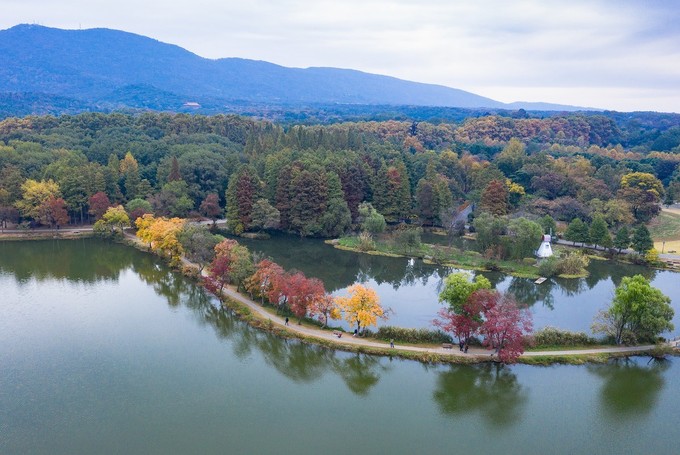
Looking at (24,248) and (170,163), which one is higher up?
Result: (170,163)

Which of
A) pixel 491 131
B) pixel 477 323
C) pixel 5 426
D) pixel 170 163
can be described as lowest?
pixel 5 426

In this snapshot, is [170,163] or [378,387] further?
[170,163]

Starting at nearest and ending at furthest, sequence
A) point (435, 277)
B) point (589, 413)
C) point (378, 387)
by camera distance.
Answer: point (589, 413) < point (378, 387) < point (435, 277)

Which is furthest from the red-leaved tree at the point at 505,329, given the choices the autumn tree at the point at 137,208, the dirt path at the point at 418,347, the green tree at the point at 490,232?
the autumn tree at the point at 137,208

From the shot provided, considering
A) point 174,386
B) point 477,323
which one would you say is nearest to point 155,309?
point 174,386

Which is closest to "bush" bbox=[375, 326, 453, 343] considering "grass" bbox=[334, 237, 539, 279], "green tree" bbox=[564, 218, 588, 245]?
"grass" bbox=[334, 237, 539, 279]

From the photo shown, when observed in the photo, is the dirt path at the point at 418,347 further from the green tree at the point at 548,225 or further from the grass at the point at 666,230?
the grass at the point at 666,230

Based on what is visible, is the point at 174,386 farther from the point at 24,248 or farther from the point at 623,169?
the point at 623,169

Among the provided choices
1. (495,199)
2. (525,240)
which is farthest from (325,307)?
(495,199)
